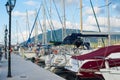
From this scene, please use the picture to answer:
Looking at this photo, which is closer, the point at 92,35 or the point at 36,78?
the point at 36,78

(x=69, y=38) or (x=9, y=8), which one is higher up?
(x=9, y=8)

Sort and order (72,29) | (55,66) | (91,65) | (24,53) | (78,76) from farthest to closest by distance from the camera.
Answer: (24,53)
(72,29)
(55,66)
(78,76)
(91,65)

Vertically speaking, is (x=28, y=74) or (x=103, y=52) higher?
(x=103, y=52)

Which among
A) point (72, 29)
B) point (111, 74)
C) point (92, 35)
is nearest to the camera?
point (111, 74)

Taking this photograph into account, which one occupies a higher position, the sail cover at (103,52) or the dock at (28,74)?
the sail cover at (103,52)

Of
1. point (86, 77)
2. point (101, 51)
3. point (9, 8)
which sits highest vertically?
point (9, 8)

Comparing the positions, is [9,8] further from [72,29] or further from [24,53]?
[24,53]

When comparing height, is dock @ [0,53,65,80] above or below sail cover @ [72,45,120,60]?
below

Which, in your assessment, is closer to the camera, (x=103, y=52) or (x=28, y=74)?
(x=103, y=52)

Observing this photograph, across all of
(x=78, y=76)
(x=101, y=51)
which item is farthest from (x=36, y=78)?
(x=101, y=51)

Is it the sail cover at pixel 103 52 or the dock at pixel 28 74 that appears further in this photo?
the dock at pixel 28 74

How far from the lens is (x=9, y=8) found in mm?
18375

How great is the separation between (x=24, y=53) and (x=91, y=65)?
29.1m

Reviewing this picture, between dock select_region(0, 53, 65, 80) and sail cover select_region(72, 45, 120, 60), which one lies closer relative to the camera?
sail cover select_region(72, 45, 120, 60)
